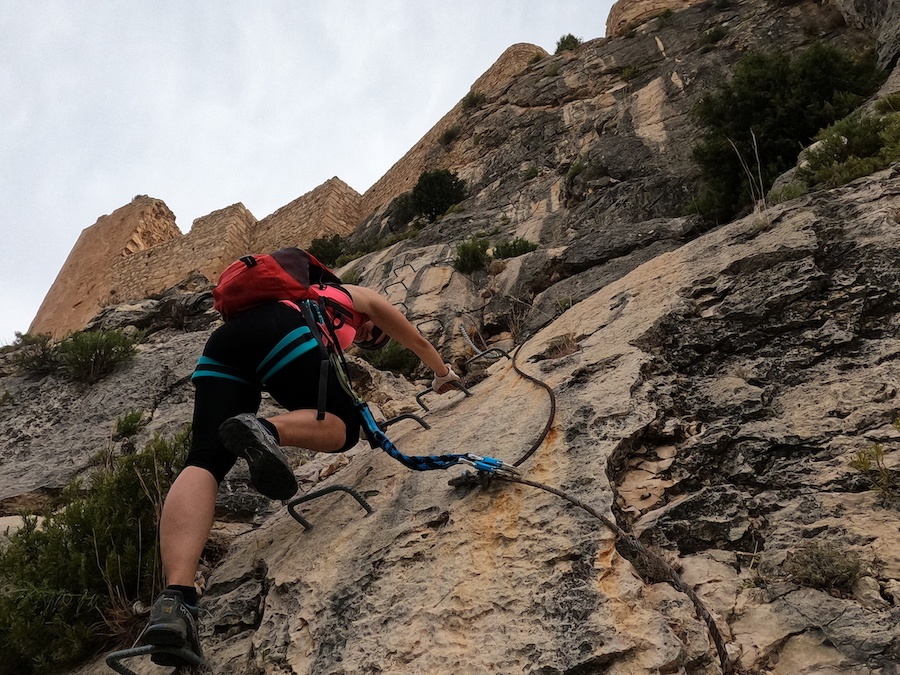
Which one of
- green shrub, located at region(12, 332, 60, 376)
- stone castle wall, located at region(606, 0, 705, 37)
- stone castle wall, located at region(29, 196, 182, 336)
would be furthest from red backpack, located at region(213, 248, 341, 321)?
stone castle wall, located at region(29, 196, 182, 336)

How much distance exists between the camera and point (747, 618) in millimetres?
1634

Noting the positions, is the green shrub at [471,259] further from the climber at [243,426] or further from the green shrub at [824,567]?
the green shrub at [824,567]

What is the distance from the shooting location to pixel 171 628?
1.88 meters

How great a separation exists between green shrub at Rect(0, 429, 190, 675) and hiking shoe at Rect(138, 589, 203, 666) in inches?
35.4

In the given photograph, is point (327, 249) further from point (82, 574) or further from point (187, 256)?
point (82, 574)

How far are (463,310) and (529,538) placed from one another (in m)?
4.66

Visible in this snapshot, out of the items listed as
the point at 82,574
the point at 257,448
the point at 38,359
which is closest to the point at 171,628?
the point at 257,448

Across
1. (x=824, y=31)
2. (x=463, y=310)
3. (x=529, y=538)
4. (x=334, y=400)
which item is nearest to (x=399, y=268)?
(x=463, y=310)

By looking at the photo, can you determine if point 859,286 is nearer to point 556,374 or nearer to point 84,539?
point 556,374

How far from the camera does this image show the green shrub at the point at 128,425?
502cm

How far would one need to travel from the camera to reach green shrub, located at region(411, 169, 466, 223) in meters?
13.8

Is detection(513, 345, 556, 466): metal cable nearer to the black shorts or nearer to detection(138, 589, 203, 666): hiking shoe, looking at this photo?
the black shorts

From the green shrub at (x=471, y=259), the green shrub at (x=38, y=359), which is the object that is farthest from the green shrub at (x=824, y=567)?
the green shrub at (x=38, y=359)

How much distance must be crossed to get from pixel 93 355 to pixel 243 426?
16.6ft
